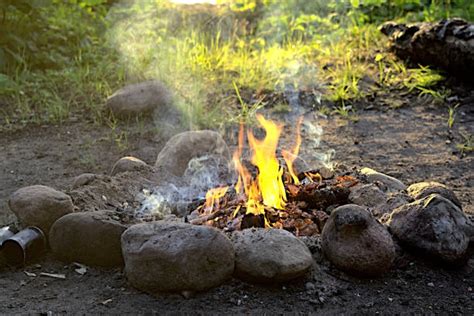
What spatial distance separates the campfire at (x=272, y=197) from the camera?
10.8 feet

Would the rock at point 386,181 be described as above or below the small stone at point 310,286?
above

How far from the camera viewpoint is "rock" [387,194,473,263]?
293cm

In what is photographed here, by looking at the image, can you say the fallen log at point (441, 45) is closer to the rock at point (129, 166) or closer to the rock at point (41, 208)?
the rock at point (129, 166)

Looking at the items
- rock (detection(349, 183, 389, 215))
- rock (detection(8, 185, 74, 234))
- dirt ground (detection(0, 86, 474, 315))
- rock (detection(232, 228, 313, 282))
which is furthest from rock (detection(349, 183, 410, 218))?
rock (detection(8, 185, 74, 234))

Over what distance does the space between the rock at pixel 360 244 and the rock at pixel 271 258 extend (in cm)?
17

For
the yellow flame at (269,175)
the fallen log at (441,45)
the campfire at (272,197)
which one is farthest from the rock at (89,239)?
the fallen log at (441,45)

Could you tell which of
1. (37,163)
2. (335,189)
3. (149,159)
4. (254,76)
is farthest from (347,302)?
(254,76)

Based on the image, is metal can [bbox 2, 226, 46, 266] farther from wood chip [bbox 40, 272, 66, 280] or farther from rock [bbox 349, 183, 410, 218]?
rock [bbox 349, 183, 410, 218]

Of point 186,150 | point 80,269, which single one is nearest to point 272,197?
point 186,150

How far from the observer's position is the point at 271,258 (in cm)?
276

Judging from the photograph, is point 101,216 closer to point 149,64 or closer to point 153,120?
point 153,120

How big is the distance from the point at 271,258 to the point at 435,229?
859mm

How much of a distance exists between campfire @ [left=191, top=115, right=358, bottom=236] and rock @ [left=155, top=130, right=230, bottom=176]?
0.49 m

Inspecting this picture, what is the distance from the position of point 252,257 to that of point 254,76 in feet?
13.7
